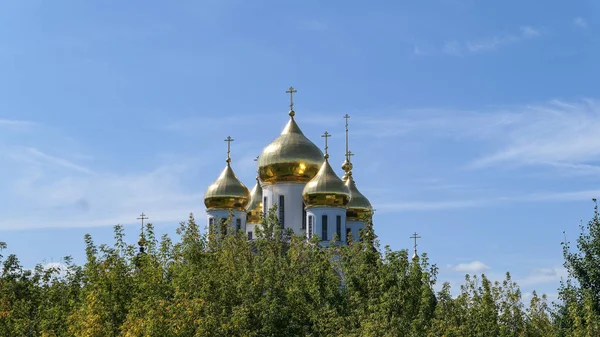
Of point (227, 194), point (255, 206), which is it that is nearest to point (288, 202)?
point (227, 194)

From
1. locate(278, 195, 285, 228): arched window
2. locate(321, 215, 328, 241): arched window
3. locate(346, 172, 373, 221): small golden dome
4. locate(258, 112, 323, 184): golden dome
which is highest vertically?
locate(258, 112, 323, 184): golden dome

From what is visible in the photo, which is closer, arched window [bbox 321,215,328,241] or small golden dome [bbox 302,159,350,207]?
arched window [bbox 321,215,328,241]

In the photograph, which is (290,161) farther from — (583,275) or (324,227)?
(583,275)

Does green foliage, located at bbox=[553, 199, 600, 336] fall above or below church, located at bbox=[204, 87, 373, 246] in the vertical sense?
below

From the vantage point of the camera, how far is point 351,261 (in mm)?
23547

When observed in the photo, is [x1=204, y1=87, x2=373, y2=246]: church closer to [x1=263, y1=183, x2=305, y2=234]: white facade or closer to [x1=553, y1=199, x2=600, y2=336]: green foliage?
[x1=263, y1=183, x2=305, y2=234]: white facade

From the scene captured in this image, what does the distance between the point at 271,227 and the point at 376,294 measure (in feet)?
16.8

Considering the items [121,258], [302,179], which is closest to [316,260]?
[121,258]

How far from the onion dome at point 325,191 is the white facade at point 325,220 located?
27 cm

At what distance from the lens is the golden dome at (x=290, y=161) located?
45375 millimetres

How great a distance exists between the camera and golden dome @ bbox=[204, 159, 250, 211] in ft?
163

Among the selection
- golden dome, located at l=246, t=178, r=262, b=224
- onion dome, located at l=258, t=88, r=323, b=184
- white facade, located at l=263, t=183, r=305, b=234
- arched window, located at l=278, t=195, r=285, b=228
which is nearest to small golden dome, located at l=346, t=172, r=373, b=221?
golden dome, located at l=246, t=178, r=262, b=224

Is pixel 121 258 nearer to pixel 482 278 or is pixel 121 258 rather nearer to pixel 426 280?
pixel 426 280

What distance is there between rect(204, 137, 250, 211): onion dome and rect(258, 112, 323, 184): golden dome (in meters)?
4.12
